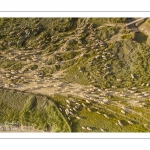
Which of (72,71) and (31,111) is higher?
(72,71)

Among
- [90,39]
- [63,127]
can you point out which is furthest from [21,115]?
[90,39]

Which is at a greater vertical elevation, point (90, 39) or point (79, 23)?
point (79, 23)
